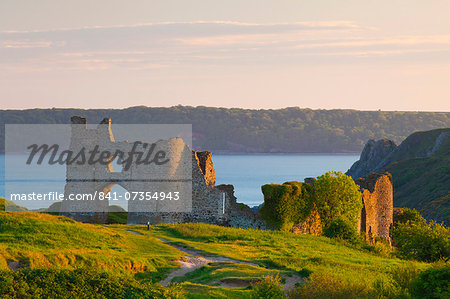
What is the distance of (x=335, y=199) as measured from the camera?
54094mm

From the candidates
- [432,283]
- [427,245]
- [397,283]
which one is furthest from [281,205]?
[432,283]

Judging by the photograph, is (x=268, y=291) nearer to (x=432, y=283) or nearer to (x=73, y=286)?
(x=432, y=283)

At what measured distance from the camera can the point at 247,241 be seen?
42.6m

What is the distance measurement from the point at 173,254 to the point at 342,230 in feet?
60.8

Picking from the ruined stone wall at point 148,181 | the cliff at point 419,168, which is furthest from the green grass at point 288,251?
the cliff at point 419,168

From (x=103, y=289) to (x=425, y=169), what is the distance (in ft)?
409

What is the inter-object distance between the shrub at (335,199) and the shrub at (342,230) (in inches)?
133

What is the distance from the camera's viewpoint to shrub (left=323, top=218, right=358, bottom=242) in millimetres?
49062

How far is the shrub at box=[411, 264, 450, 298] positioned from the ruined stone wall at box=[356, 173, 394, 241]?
33043mm

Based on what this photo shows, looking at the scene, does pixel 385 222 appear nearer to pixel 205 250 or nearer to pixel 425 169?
pixel 205 250

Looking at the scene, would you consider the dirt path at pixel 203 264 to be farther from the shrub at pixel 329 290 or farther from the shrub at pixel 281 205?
the shrub at pixel 281 205

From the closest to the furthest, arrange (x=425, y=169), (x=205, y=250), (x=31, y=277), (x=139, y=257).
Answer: (x=31, y=277) < (x=139, y=257) < (x=205, y=250) < (x=425, y=169)

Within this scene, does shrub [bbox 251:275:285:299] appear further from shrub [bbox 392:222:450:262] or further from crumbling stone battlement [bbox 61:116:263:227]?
crumbling stone battlement [bbox 61:116:263:227]

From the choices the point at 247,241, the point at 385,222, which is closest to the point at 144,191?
the point at 247,241
